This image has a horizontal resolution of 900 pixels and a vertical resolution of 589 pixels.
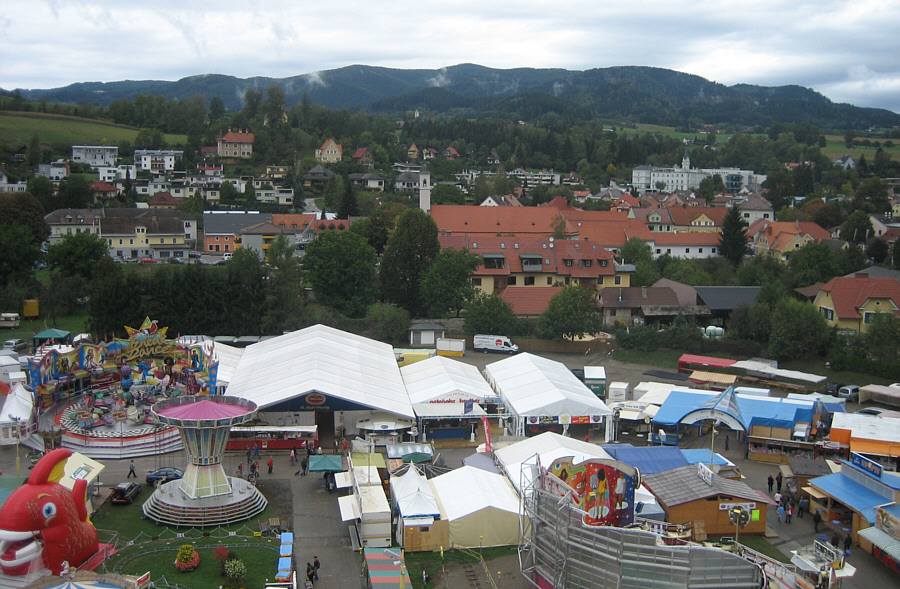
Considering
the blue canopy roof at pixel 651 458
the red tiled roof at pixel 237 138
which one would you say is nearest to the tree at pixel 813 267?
the blue canopy roof at pixel 651 458

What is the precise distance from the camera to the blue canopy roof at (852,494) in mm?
Answer: 19297

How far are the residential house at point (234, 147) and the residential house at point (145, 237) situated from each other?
39.0 meters

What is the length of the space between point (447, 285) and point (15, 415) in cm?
2267

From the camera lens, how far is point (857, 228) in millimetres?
62125

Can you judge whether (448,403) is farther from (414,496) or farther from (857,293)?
(857,293)

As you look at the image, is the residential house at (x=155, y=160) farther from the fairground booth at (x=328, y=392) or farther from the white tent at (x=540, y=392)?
the white tent at (x=540, y=392)

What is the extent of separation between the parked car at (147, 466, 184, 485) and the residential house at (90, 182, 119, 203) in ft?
194

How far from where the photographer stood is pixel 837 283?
40531 mm

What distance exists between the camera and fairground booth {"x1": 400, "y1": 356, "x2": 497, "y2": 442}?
26641mm

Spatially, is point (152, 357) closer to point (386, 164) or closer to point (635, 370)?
point (635, 370)


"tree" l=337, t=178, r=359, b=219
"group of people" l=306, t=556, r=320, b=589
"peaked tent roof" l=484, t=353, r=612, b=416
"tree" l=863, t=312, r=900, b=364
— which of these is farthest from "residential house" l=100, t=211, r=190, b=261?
"group of people" l=306, t=556, r=320, b=589

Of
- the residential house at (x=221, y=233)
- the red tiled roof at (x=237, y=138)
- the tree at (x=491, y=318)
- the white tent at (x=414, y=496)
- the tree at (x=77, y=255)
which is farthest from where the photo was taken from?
the red tiled roof at (x=237, y=138)

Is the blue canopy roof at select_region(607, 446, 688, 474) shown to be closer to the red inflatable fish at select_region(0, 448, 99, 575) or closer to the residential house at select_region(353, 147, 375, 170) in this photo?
the red inflatable fish at select_region(0, 448, 99, 575)

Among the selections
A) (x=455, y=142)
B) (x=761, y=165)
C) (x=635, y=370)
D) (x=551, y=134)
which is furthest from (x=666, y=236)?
(x=761, y=165)
